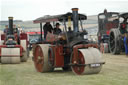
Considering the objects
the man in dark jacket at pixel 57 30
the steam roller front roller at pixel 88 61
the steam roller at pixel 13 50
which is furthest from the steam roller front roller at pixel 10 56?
the steam roller front roller at pixel 88 61

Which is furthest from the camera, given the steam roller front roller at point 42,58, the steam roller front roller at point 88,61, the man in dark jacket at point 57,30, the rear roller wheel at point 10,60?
the rear roller wheel at point 10,60

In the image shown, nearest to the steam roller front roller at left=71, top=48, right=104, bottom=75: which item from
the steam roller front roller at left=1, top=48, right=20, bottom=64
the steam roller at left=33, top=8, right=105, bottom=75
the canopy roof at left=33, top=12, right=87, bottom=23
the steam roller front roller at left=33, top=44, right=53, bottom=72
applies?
the steam roller at left=33, top=8, right=105, bottom=75

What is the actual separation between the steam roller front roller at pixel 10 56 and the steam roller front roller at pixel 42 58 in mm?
3217

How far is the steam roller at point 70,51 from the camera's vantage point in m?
8.71

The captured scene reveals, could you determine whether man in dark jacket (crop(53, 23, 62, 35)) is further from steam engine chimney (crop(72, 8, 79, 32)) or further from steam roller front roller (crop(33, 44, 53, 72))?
steam engine chimney (crop(72, 8, 79, 32))

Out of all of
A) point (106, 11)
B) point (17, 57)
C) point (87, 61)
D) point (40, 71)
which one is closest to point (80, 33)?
point (87, 61)

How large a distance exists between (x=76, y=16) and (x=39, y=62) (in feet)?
6.55

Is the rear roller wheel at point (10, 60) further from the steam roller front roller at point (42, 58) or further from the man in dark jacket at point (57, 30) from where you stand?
the man in dark jacket at point (57, 30)

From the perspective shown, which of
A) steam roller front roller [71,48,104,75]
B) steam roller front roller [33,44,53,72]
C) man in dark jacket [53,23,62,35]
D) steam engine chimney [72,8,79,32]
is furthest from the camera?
man in dark jacket [53,23,62,35]

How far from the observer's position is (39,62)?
33.8 ft

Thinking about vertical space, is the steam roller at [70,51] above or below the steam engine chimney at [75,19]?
below

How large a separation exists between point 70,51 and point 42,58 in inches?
41.6

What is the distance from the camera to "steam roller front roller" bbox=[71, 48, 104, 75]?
859cm

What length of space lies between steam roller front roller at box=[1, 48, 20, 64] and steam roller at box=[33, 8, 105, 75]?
10.6ft
